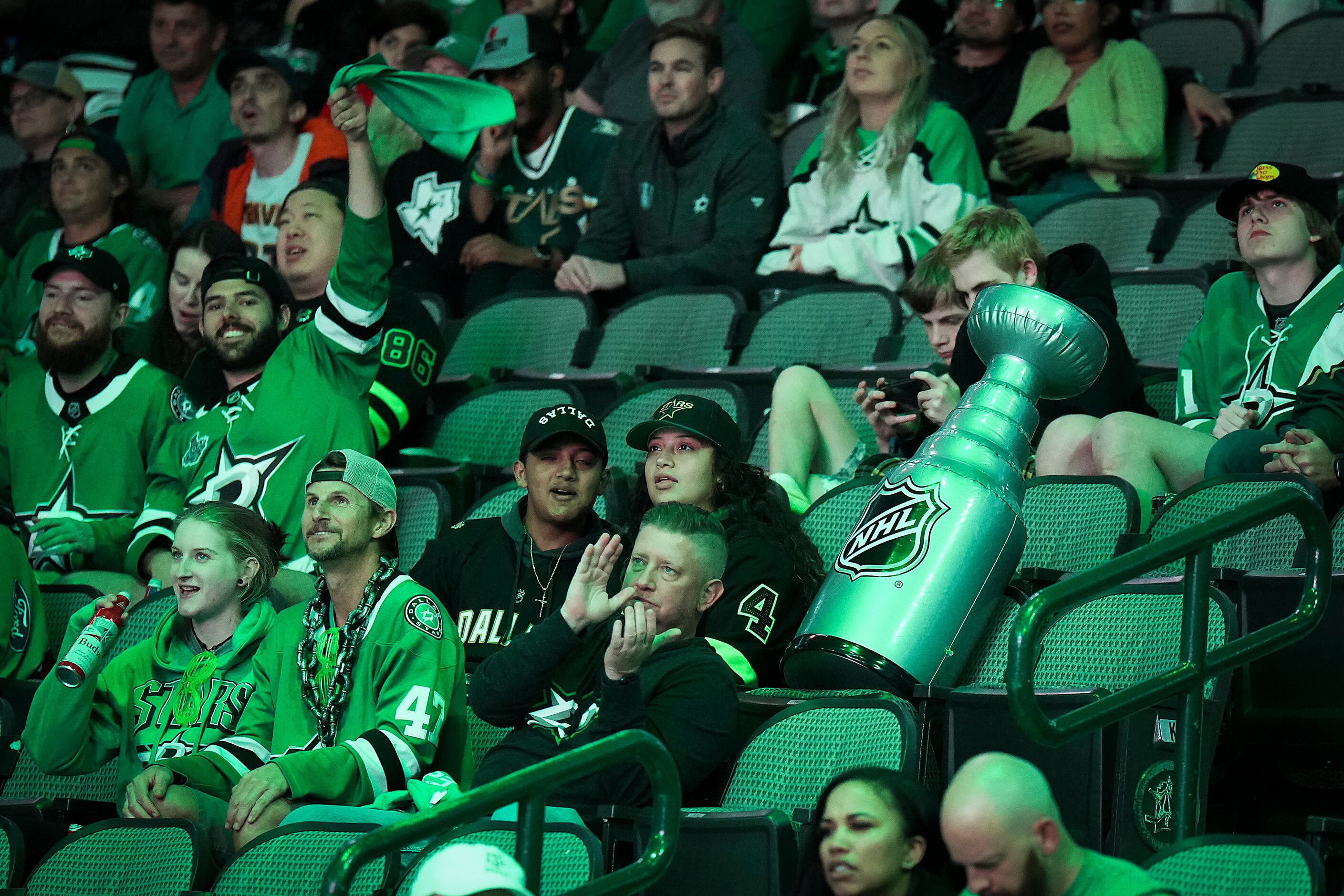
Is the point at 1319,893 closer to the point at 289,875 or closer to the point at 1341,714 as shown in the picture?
the point at 1341,714

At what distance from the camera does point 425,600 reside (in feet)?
12.9

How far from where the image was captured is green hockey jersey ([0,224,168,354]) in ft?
21.7

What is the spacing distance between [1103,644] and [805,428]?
145 centimetres

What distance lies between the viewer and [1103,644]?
3504 millimetres

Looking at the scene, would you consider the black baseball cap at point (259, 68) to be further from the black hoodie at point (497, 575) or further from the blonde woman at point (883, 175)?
the black hoodie at point (497, 575)

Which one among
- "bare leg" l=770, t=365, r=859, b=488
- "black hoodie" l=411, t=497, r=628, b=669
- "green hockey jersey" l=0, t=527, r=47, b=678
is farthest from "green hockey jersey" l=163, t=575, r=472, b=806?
"bare leg" l=770, t=365, r=859, b=488

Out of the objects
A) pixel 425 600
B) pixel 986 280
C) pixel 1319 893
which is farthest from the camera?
pixel 986 280

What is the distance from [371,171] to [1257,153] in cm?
293

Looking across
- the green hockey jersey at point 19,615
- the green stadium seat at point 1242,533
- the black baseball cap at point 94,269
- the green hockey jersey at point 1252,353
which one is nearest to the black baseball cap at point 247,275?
the black baseball cap at point 94,269

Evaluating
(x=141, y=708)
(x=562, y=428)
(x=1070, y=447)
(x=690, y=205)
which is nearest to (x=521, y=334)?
(x=690, y=205)

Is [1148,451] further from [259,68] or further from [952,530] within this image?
[259,68]

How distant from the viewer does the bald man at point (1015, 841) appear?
245 cm

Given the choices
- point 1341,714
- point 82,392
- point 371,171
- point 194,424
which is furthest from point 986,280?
point 82,392

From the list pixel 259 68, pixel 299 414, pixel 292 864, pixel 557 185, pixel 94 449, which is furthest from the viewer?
pixel 259 68
